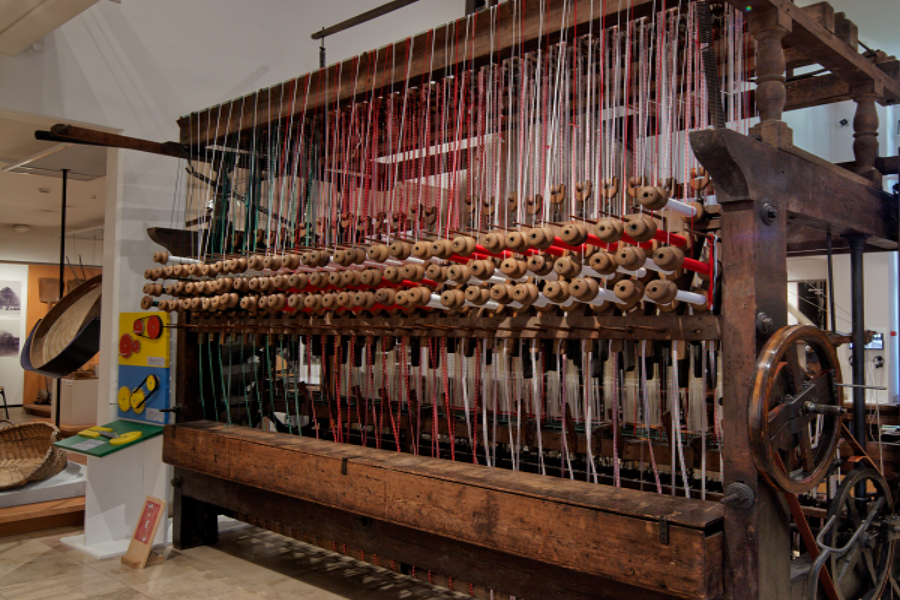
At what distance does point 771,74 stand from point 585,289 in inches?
33.7

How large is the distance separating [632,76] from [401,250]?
4.08 feet

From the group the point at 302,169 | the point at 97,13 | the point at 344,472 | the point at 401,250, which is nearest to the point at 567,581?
the point at 344,472

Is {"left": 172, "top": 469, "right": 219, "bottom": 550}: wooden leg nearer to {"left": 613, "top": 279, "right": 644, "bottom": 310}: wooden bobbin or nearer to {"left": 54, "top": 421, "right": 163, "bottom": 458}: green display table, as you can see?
{"left": 54, "top": 421, "right": 163, "bottom": 458}: green display table

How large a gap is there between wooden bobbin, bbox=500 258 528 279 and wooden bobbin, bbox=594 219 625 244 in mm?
338

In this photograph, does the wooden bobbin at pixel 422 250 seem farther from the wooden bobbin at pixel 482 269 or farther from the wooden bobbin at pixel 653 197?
the wooden bobbin at pixel 653 197

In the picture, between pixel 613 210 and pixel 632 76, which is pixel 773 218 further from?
pixel 632 76

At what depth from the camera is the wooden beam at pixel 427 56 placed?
272 centimetres

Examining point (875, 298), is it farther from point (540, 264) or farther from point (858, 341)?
point (540, 264)

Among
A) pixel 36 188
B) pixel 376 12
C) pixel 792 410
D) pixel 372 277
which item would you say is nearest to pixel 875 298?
pixel 376 12

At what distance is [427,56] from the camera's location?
315cm

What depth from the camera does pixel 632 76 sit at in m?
2.95

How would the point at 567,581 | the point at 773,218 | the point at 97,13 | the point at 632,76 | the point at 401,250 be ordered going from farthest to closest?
the point at 97,13, the point at 632,76, the point at 401,250, the point at 567,581, the point at 773,218

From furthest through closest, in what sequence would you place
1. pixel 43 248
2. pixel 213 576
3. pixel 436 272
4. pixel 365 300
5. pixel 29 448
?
pixel 43 248 < pixel 29 448 < pixel 213 576 < pixel 365 300 < pixel 436 272

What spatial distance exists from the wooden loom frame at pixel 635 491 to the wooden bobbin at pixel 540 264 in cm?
43
